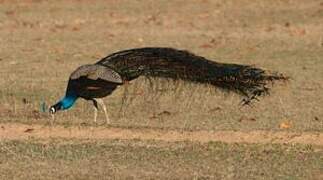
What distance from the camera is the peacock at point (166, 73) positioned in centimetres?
964

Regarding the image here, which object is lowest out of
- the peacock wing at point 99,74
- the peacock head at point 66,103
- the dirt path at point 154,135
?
the dirt path at point 154,135

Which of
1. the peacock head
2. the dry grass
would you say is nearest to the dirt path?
the peacock head

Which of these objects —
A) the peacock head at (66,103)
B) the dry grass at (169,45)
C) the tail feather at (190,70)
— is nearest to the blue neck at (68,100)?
the peacock head at (66,103)

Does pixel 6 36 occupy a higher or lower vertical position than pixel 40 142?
higher

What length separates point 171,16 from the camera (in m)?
23.9

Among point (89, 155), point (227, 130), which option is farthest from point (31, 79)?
point (89, 155)

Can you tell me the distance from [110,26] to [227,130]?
1260 cm

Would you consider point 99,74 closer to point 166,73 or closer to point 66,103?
point 66,103

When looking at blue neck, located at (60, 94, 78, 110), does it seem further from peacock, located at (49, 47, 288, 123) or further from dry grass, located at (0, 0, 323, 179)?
dry grass, located at (0, 0, 323, 179)

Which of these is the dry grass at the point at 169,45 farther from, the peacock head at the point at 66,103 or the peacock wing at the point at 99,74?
the peacock wing at the point at 99,74

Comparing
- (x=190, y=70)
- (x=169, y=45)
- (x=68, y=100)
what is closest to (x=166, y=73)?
(x=190, y=70)

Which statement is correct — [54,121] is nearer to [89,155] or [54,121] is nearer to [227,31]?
[89,155]

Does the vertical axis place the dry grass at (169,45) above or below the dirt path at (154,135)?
above

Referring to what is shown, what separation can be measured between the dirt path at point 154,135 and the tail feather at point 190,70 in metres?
0.45
